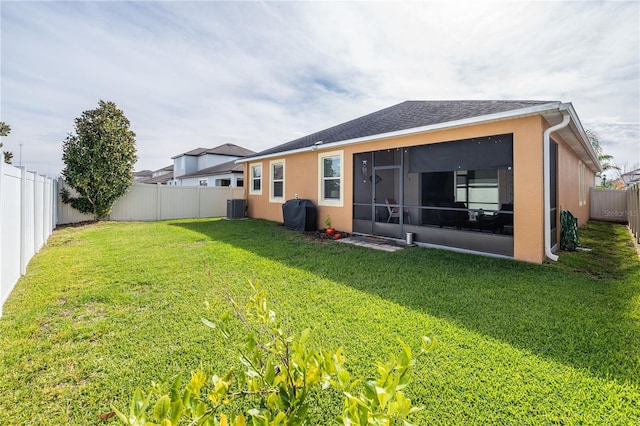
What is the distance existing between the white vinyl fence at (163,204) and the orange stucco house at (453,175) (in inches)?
113

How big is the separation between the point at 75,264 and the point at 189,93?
27.9 ft

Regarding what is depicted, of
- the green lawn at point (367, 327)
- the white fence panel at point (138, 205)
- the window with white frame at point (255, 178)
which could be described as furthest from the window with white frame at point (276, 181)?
the green lawn at point (367, 327)

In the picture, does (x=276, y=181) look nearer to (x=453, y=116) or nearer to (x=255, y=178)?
(x=255, y=178)

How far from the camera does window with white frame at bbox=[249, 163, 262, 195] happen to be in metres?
13.9

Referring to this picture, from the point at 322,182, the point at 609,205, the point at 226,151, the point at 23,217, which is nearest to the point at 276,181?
the point at 322,182

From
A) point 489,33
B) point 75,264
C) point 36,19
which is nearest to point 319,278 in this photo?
point 75,264

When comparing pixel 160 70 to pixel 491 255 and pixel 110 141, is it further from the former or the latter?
pixel 491 255

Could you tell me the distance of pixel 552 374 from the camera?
245 cm

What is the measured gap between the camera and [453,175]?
436 inches

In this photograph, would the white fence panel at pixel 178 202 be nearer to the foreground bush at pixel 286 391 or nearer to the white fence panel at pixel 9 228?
the white fence panel at pixel 9 228

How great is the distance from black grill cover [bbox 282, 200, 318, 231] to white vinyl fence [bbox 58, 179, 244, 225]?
6857 millimetres

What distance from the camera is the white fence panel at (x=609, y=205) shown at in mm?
14516

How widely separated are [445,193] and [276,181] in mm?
6883

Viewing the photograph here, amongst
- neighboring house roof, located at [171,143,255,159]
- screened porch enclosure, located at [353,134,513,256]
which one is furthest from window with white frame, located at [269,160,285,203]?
neighboring house roof, located at [171,143,255,159]
